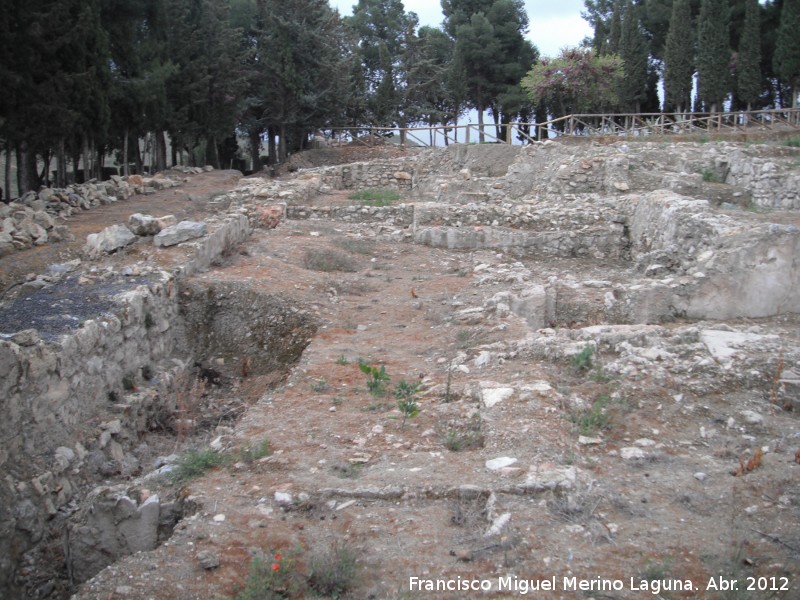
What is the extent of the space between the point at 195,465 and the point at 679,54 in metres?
32.2

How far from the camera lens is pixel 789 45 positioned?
28594 mm

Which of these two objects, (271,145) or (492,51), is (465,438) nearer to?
(271,145)

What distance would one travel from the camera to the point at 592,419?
536 cm

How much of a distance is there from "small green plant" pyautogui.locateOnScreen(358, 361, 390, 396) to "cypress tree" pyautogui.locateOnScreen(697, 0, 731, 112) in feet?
94.6

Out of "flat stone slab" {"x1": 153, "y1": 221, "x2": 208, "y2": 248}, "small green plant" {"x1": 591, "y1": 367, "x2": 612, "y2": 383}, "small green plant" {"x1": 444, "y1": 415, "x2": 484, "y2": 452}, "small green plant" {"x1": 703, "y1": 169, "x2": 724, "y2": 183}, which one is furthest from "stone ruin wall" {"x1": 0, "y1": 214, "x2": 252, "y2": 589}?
"small green plant" {"x1": 703, "y1": 169, "x2": 724, "y2": 183}

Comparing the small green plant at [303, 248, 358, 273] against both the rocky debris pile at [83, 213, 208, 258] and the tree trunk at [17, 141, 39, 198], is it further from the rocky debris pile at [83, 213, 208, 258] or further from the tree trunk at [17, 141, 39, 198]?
the tree trunk at [17, 141, 39, 198]

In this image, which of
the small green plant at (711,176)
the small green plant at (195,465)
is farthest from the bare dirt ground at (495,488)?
the small green plant at (711,176)

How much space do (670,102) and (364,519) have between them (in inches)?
1300

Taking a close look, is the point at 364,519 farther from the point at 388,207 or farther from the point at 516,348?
the point at 388,207

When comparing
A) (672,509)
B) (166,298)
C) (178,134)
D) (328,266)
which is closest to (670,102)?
(178,134)

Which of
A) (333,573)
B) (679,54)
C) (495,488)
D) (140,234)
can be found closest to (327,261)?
(140,234)

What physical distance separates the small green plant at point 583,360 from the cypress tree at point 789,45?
2787 centimetres

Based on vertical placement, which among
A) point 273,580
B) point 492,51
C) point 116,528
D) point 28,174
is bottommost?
point 116,528

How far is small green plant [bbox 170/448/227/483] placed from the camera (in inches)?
194
